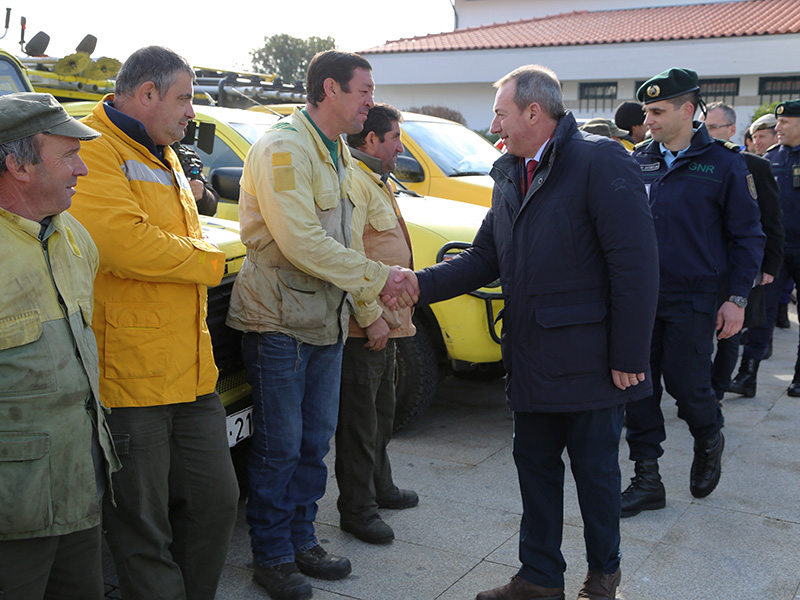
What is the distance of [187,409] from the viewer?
287cm

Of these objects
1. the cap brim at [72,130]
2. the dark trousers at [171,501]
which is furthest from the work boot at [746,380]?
the cap brim at [72,130]

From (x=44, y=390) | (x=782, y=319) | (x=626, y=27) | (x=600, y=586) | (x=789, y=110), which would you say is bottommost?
(x=782, y=319)

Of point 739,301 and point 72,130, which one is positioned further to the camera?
point 739,301

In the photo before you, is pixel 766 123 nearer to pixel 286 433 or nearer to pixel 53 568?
pixel 286 433

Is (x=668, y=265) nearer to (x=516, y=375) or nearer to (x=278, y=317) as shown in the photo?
(x=516, y=375)

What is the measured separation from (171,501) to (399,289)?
48.3 inches

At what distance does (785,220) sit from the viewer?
21.8 feet

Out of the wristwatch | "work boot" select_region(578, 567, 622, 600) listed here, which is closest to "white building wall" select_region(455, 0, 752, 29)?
the wristwatch

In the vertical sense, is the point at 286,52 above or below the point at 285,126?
above

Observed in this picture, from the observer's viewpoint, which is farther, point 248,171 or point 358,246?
point 358,246

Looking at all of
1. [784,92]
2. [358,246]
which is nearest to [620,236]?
[358,246]

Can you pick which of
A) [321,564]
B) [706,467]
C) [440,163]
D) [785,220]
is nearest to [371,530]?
[321,564]

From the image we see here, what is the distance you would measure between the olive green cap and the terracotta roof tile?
28786 mm

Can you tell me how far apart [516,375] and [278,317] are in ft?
3.17
